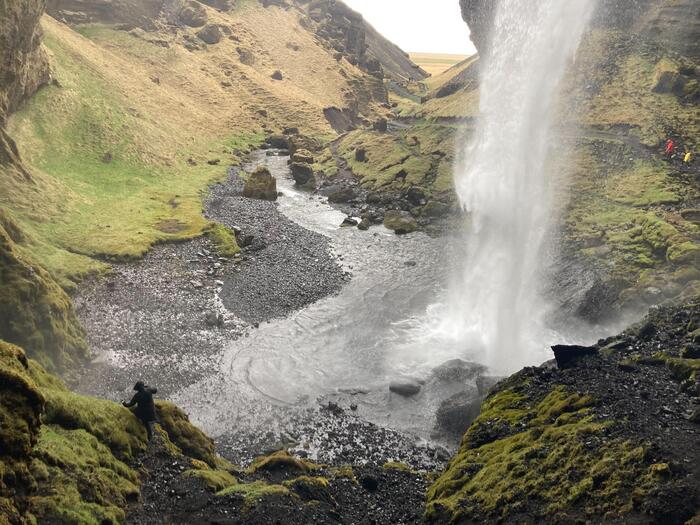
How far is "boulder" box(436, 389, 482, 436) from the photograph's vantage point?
28.3 meters

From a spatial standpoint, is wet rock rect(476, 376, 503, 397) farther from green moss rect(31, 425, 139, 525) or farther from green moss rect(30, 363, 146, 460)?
green moss rect(31, 425, 139, 525)

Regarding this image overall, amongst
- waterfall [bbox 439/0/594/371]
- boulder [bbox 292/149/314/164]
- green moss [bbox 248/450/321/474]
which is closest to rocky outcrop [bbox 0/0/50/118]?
boulder [bbox 292/149/314/164]

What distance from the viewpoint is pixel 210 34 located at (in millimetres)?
137125

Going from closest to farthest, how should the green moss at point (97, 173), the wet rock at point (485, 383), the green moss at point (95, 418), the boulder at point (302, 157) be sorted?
the green moss at point (95, 418)
the wet rock at point (485, 383)
the green moss at point (97, 173)
the boulder at point (302, 157)

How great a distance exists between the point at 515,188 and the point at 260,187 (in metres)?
38.3

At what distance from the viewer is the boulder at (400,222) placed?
61094 mm

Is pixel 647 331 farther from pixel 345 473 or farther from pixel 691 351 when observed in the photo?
pixel 345 473

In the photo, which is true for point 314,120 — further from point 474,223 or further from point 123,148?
point 474,223

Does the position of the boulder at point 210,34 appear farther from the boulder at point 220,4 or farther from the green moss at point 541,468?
the green moss at point 541,468

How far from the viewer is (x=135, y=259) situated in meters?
44.4

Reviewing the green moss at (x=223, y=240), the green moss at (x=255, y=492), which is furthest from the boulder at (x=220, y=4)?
the green moss at (x=255, y=492)

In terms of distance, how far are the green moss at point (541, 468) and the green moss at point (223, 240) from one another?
106 feet

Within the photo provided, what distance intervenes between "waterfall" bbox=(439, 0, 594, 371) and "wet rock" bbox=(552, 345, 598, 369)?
9.22 metres

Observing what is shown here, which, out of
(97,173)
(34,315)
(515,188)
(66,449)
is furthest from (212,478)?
(97,173)
